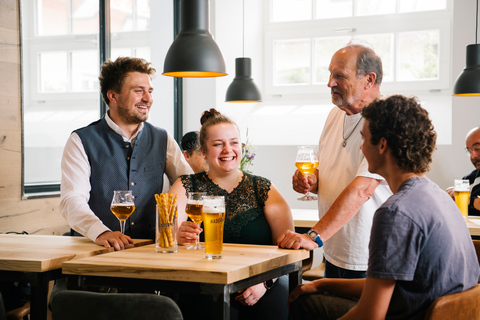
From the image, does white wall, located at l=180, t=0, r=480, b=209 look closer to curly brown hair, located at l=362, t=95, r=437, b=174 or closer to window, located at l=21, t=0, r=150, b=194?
window, located at l=21, t=0, r=150, b=194

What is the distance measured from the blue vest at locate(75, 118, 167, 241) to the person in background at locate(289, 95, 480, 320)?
1477 mm

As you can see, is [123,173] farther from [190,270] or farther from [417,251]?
[417,251]

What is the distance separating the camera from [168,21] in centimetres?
638

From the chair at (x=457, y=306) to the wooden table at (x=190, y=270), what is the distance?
1.98 feet

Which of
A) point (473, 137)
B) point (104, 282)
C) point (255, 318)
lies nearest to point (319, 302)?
point (255, 318)

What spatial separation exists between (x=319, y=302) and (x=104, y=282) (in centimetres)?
78

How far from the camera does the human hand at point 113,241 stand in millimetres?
2414

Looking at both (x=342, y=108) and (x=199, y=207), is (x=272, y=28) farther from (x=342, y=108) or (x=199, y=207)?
(x=199, y=207)

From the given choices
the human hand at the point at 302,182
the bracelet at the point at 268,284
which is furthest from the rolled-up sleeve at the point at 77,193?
the human hand at the point at 302,182

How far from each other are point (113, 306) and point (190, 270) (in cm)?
29

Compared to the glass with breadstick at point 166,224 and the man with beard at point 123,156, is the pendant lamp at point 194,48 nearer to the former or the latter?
the man with beard at point 123,156

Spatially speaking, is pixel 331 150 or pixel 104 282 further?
pixel 331 150

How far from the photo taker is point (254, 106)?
675 cm

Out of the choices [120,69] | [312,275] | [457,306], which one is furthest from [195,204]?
[312,275]
